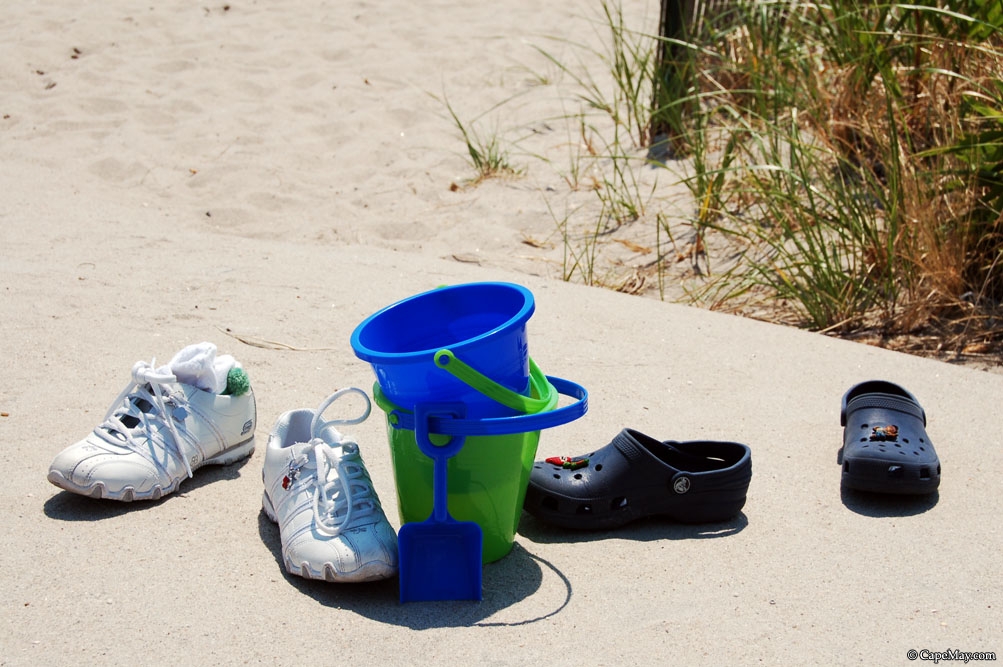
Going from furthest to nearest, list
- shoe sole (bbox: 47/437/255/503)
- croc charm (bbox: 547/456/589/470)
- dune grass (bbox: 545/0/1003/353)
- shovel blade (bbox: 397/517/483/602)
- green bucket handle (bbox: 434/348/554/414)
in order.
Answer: dune grass (bbox: 545/0/1003/353) → croc charm (bbox: 547/456/589/470) → shoe sole (bbox: 47/437/255/503) → shovel blade (bbox: 397/517/483/602) → green bucket handle (bbox: 434/348/554/414)

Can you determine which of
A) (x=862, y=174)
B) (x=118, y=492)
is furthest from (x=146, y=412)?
(x=862, y=174)

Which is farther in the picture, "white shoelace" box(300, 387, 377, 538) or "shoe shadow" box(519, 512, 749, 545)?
"shoe shadow" box(519, 512, 749, 545)

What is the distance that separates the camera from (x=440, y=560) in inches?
66.2

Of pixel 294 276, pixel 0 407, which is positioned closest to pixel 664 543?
pixel 0 407

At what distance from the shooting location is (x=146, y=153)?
14.8 ft

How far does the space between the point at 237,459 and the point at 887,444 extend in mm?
1364

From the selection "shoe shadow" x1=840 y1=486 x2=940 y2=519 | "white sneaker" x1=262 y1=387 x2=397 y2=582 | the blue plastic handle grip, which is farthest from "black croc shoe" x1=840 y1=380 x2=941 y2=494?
"white sneaker" x1=262 y1=387 x2=397 y2=582

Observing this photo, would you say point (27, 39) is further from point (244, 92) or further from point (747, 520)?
point (747, 520)

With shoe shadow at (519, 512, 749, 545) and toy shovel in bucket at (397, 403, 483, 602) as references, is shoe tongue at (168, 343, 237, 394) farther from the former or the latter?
shoe shadow at (519, 512, 749, 545)

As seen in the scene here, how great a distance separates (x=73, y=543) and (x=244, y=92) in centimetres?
390

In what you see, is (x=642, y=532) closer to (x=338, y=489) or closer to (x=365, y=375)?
(x=338, y=489)

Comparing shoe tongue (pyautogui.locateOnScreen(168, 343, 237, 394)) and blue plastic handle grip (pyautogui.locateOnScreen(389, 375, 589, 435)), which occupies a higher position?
blue plastic handle grip (pyautogui.locateOnScreen(389, 375, 589, 435))

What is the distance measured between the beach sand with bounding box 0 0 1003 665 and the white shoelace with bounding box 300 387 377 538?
117 mm

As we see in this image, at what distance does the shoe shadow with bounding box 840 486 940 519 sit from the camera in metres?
1.99
